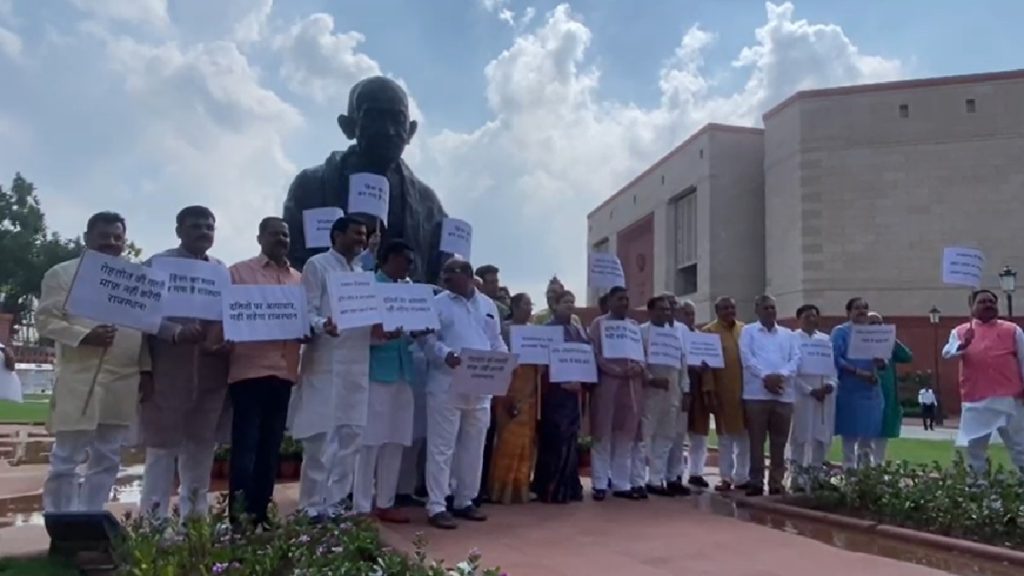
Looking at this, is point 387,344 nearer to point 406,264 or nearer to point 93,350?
point 406,264

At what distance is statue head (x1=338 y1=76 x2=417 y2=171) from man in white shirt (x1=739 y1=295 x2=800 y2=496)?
3.45m

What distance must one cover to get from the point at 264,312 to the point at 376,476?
172 centimetres

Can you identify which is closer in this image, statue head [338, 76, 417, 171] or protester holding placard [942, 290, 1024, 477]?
statue head [338, 76, 417, 171]

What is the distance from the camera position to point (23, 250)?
4934 cm

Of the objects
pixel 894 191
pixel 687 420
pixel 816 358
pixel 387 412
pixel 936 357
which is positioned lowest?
pixel 687 420

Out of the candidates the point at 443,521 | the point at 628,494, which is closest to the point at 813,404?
the point at 628,494

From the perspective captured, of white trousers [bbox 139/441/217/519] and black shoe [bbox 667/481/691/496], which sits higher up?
white trousers [bbox 139/441/217/519]

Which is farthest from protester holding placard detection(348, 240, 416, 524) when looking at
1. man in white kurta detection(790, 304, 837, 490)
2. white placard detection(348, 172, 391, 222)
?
man in white kurta detection(790, 304, 837, 490)

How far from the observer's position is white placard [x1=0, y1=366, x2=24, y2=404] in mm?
4691

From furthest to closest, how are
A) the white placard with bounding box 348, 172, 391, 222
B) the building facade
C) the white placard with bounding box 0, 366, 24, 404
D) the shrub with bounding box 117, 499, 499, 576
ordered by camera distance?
the building facade
the white placard with bounding box 348, 172, 391, 222
the white placard with bounding box 0, 366, 24, 404
the shrub with bounding box 117, 499, 499, 576

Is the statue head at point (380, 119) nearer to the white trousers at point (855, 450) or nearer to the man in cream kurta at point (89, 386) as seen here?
the man in cream kurta at point (89, 386)

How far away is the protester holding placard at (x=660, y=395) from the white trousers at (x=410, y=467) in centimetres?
191

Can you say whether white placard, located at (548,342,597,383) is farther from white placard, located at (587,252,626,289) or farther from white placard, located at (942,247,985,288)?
white placard, located at (942,247,985,288)

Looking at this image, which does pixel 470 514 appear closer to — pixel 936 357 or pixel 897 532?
pixel 897 532
